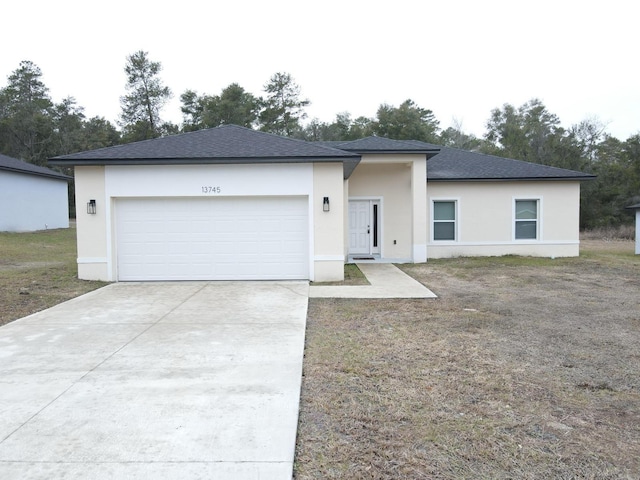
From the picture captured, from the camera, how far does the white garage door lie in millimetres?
11383

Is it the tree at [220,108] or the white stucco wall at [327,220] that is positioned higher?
the tree at [220,108]

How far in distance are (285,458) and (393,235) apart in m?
13.6

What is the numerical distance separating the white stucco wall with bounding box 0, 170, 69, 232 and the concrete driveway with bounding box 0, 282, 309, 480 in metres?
19.7

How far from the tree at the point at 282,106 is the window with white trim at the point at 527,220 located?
2971 cm

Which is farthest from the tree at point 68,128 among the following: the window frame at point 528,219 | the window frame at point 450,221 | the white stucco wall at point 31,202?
the window frame at point 528,219

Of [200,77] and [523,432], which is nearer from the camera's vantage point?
[523,432]

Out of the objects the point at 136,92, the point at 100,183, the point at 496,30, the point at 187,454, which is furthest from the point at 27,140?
the point at 187,454

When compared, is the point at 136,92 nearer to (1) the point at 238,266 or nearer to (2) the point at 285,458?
(1) the point at 238,266

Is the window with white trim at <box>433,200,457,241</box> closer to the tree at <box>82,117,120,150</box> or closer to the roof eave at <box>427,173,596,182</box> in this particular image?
the roof eave at <box>427,173,596,182</box>

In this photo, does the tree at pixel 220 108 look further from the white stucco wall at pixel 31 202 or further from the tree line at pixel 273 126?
the white stucco wall at pixel 31 202

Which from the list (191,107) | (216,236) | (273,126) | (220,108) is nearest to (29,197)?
(220,108)

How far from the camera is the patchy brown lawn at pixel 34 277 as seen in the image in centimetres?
859

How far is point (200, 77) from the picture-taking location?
44.5 meters

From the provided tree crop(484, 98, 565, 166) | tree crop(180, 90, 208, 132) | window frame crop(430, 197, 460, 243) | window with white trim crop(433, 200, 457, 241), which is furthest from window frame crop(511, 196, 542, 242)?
tree crop(180, 90, 208, 132)
